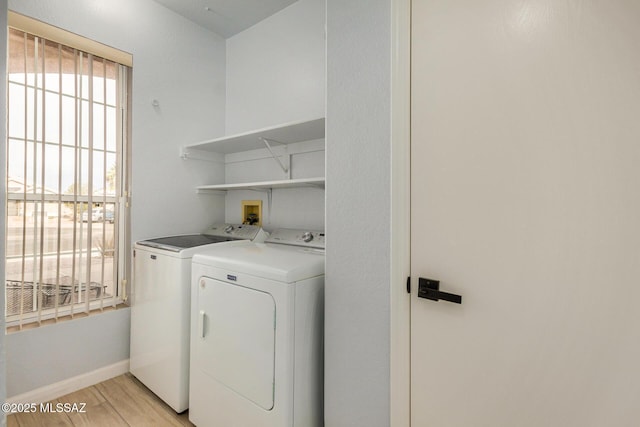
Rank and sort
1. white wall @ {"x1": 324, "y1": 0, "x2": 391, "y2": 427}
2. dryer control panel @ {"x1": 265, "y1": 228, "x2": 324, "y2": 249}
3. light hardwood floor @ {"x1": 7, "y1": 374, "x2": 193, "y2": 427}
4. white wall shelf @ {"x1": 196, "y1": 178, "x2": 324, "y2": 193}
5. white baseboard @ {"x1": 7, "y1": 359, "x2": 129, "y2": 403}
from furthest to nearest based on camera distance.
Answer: white wall shelf @ {"x1": 196, "y1": 178, "x2": 324, "y2": 193}, dryer control panel @ {"x1": 265, "y1": 228, "x2": 324, "y2": 249}, white baseboard @ {"x1": 7, "y1": 359, "x2": 129, "y2": 403}, light hardwood floor @ {"x1": 7, "y1": 374, "x2": 193, "y2": 427}, white wall @ {"x1": 324, "y1": 0, "x2": 391, "y2": 427}

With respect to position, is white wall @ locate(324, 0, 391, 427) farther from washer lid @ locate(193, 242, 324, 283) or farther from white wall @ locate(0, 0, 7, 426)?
white wall @ locate(0, 0, 7, 426)

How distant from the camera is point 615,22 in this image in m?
0.76

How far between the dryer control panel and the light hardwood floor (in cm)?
126

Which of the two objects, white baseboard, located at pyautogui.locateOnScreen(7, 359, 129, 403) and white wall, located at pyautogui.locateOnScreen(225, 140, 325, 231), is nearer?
white baseboard, located at pyautogui.locateOnScreen(7, 359, 129, 403)

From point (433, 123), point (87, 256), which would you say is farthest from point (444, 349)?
point (87, 256)

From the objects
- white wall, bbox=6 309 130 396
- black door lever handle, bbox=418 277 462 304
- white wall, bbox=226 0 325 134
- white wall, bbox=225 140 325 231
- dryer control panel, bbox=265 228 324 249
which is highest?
white wall, bbox=226 0 325 134

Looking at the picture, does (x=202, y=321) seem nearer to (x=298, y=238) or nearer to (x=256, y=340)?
(x=256, y=340)

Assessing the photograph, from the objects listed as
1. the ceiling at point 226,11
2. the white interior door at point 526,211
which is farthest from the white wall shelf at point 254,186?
the ceiling at point 226,11

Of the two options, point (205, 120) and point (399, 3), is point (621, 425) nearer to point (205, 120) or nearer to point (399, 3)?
point (399, 3)

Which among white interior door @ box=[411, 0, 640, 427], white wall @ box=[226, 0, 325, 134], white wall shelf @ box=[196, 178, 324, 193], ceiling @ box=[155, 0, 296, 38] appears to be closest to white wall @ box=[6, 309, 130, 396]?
white wall shelf @ box=[196, 178, 324, 193]

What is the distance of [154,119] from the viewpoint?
7.69 feet

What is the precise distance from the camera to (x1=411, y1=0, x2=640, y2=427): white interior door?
2.47ft

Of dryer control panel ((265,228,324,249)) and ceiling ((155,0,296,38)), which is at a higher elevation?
ceiling ((155,0,296,38))

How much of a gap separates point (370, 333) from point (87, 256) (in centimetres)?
212
